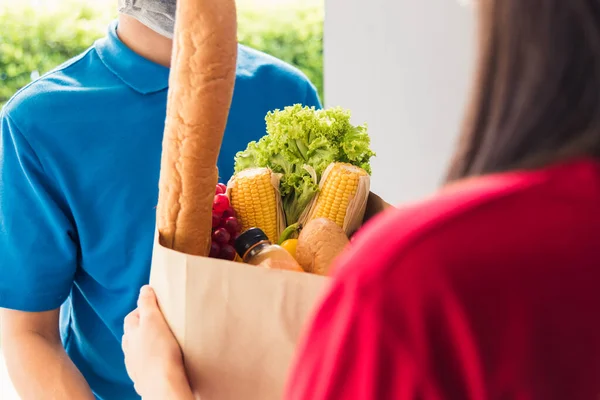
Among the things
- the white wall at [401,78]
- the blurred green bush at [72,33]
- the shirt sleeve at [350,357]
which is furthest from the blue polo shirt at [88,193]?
the blurred green bush at [72,33]

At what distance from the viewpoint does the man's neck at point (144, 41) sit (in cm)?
120

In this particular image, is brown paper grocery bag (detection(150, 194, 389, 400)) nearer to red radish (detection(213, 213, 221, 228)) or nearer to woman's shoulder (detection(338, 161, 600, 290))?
red radish (detection(213, 213, 221, 228))

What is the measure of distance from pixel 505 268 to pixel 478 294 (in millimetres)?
19

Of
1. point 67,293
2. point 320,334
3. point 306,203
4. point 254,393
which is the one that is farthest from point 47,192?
point 320,334

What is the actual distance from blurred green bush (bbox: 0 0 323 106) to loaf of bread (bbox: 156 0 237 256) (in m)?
3.14

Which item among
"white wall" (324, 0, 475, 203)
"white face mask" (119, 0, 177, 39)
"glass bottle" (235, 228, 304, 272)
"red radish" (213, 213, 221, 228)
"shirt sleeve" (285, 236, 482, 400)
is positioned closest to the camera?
"shirt sleeve" (285, 236, 482, 400)

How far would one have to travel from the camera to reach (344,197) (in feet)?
3.07

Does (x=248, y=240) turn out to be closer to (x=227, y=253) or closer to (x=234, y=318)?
(x=227, y=253)

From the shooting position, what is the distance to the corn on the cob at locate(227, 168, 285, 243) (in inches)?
36.8

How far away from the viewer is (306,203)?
0.99 m

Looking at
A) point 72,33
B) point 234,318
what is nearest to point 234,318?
point 234,318

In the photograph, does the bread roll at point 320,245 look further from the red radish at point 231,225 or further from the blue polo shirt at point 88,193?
the blue polo shirt at point 88,193

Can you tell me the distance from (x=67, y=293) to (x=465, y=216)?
93 centimetres

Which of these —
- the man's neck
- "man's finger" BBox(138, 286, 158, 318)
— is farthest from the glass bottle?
the man's neck
